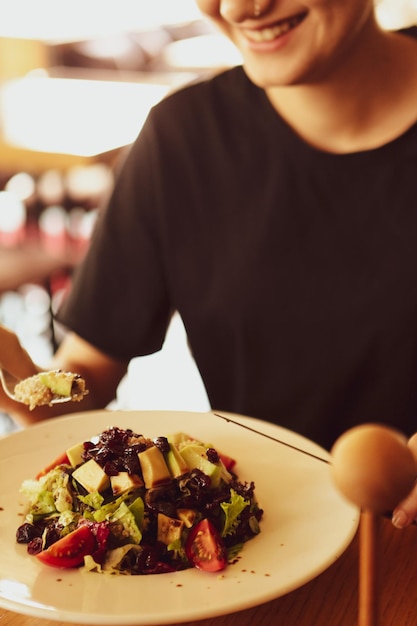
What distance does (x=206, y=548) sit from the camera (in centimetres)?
89

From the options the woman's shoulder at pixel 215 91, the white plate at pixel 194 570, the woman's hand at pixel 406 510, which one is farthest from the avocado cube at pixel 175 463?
the woman's shoulder at pixel 215 91

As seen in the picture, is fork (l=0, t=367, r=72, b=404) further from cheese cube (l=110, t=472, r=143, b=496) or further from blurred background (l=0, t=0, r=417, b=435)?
blurred background (l=0, t=0, r=417, b=435)

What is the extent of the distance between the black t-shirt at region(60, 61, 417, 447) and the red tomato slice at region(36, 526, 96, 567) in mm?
650

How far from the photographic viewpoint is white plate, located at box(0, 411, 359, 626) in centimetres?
77

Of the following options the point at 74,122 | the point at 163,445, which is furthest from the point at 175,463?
the point at 74,122

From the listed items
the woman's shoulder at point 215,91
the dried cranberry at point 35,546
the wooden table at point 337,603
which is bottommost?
the wooden table at point 337,603

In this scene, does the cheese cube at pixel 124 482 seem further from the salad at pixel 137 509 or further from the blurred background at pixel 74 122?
the blurred background at pixel 74 122

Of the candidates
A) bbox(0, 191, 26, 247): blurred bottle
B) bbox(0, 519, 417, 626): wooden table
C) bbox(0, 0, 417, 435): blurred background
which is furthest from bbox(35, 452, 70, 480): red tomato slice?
bbox(0, 191, 26, 247): blurred bottle

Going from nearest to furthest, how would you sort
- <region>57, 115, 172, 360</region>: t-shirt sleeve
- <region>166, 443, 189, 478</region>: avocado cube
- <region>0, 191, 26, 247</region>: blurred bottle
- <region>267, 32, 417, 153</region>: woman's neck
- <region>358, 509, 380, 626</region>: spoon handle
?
1. <region>358, 509, 380, 626</region>: spoon handle
2. <region>166, 443, 189, 478</region>: avocado cube
3. <region>267, 32, 417, 153</region>: woman's neck
4. <region>57, 115, 172, 360</region>: t-shirt sleeve
5. <region>0, 191, 26, 247</region>: blurred bottle

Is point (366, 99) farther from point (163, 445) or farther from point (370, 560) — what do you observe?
point (370, 560)

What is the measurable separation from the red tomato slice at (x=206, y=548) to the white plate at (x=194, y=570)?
1cm

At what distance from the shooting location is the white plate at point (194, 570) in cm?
77

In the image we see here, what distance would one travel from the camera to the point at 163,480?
0.98m

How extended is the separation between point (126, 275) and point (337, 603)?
2.74ft
